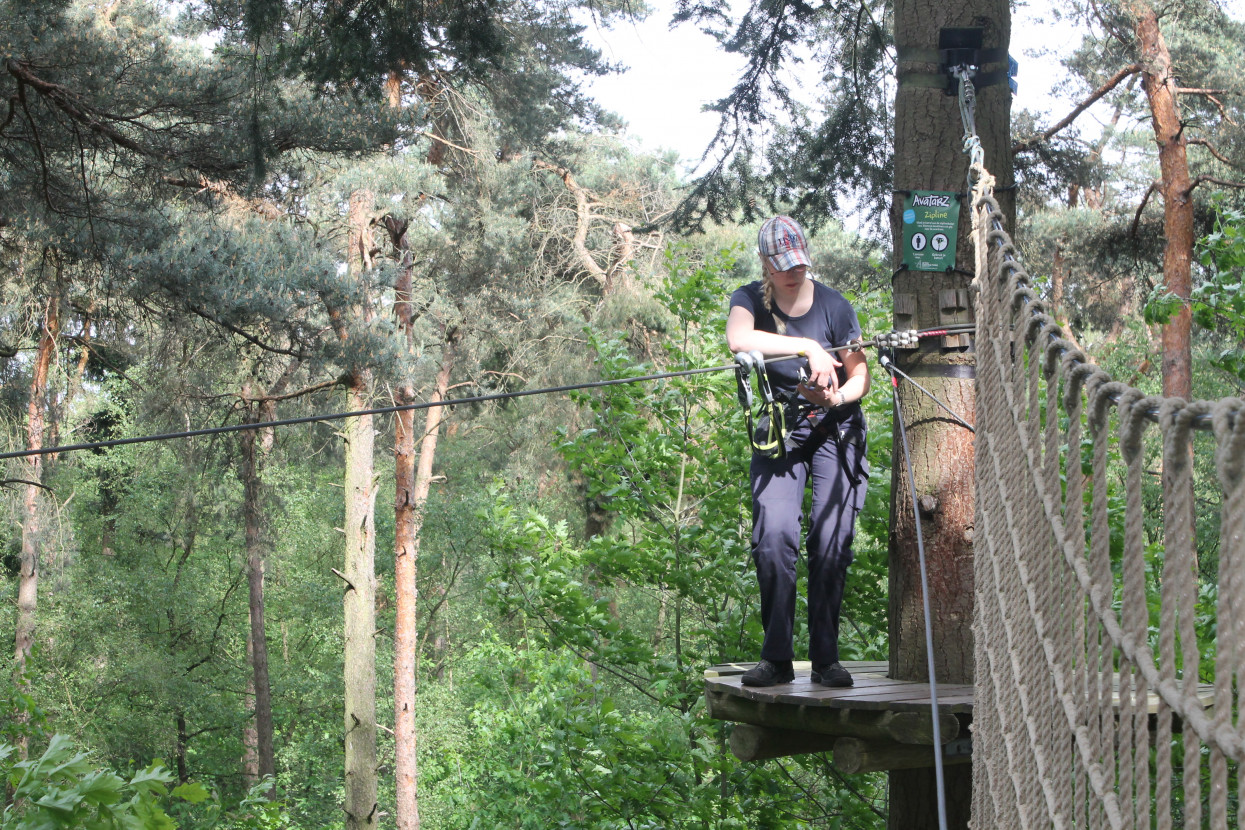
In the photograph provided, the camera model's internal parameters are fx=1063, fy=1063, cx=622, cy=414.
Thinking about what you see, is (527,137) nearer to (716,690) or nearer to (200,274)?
(200,274)

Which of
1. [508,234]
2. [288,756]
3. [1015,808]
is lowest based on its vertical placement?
[288,756]

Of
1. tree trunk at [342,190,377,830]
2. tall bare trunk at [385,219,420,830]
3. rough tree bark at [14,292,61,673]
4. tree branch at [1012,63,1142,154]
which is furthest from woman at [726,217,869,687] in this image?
rough tree bark at [14,292,61,673]

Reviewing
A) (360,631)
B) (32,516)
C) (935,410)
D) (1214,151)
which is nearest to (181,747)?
(32,516)

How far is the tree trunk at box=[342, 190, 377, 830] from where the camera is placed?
1005 centimetres

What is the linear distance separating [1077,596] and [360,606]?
9623 millimetres

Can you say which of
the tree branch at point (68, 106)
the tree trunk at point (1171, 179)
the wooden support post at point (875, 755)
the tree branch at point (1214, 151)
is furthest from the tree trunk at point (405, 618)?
the wooden support post at point (875, 755)

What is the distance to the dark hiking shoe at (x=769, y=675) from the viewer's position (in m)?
2.84

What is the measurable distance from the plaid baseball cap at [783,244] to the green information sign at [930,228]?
37 cm

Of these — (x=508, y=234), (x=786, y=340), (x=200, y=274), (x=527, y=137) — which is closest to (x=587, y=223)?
(x=508, y=234)

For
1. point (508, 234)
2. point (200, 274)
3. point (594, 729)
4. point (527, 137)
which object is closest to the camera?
point (594, 729)

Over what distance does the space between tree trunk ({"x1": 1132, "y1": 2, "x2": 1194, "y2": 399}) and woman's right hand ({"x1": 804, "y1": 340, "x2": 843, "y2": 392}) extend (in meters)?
7.16

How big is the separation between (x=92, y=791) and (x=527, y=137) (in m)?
9.94

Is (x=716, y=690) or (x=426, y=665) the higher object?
(x=716, y=690)

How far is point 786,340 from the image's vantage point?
9.61ft
